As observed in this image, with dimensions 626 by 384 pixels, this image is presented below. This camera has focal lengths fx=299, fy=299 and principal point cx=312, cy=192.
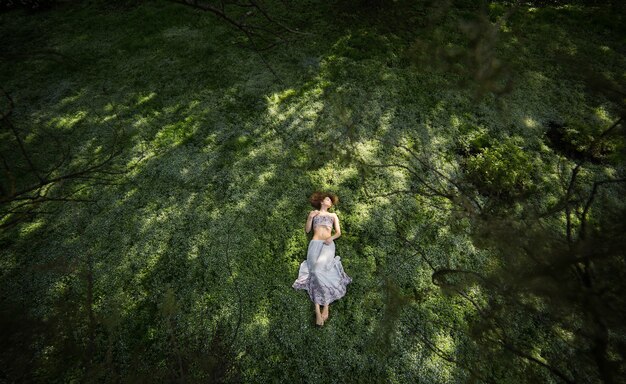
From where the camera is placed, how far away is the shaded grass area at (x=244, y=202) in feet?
13.5

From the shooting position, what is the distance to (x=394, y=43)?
28.1 feet

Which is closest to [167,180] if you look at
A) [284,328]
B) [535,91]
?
[284,328]

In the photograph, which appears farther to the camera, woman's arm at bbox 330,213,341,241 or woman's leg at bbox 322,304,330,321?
woman's arm at bbox 330,213,341,241

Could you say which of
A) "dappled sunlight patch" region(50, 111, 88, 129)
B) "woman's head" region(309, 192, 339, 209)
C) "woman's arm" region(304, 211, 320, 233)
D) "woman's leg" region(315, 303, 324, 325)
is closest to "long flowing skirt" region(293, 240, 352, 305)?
"woman's leg" region(315, 303, 324, 325)

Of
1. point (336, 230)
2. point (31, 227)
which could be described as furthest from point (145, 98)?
point (336, 230)

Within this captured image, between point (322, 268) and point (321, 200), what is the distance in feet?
4.25

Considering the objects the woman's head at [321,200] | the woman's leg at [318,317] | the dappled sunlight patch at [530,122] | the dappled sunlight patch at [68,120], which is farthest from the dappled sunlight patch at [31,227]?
the dappled sunlight patch at [530,122]

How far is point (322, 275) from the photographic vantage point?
14.4ft

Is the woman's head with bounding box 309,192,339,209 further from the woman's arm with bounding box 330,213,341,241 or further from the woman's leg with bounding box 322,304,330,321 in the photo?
the woman's leg with bounding box 322,304,330,321

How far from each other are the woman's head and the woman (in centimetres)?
17

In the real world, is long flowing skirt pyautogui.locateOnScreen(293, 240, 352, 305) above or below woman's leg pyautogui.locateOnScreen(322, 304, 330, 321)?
above

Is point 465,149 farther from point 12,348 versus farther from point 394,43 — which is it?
point 12,348

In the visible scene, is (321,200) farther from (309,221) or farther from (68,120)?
(68,120)

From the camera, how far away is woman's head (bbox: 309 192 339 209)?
17.3ft
